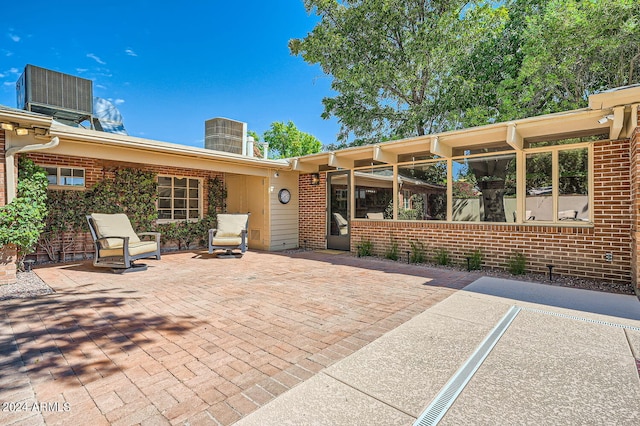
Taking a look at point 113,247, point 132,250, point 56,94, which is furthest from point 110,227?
point 56,94

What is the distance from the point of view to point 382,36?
12219 millimetres

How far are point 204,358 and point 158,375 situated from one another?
35cm

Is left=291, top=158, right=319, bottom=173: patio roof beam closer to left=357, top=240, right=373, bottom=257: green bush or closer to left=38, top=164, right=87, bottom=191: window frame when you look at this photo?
left=357, top=240, right=373, bottom=257: green bush

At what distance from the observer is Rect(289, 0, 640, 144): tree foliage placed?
9.25 meters

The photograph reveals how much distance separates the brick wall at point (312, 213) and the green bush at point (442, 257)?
329 centimetres

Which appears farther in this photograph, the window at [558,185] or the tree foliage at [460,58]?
the tree foliage at [460,58]

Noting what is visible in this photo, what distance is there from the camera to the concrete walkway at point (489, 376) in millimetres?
1795

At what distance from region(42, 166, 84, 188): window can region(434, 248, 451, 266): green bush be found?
802 cm

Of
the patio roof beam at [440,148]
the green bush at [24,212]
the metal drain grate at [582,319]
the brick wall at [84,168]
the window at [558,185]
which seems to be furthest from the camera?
the brick wall at [84,168]

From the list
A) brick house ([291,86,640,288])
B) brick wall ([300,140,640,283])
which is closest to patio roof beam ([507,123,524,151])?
brick house ([291,86,640,288])

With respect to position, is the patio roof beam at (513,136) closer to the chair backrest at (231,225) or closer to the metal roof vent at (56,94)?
the chair backrest at (231,225)

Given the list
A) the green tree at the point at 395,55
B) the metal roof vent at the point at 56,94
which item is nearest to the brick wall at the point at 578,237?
the green tree at the point at 395,55

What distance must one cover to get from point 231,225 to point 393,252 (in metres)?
4.01

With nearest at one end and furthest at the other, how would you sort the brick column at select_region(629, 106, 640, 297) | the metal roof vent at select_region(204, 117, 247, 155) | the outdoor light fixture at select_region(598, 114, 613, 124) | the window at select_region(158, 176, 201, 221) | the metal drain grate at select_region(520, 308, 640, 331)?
the metal drain grate at select_region(520, 308, 640, 331), the brick column at select_region(629, 106, 640, 297), the outdoor light fixture at select_region(598, 114, 613, 124), the window at select_region(158, 176, 201, 221), the metal roof vent at select_region(204, 117, 247, 155)
